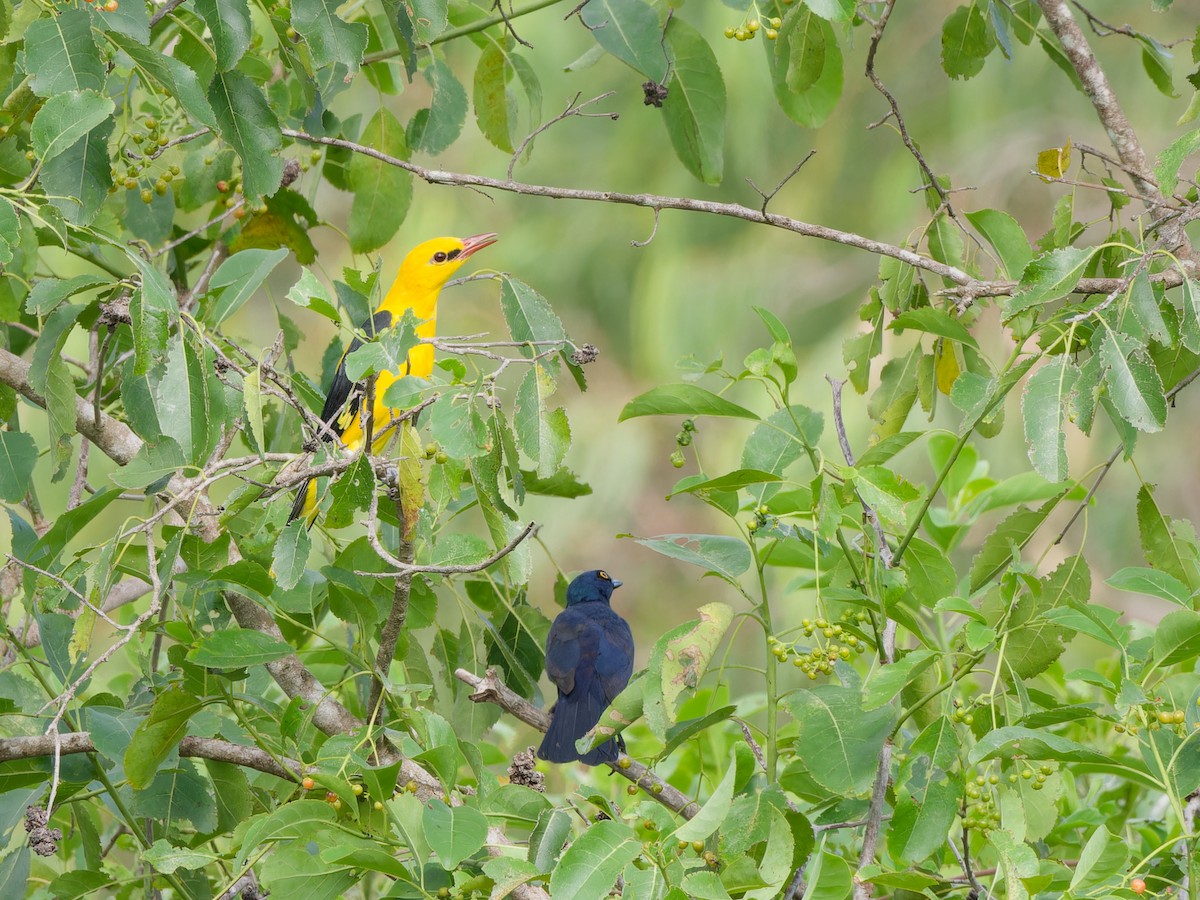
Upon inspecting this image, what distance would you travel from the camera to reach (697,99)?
2.29 m

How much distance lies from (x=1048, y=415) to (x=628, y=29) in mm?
921

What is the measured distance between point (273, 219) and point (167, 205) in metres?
0.22

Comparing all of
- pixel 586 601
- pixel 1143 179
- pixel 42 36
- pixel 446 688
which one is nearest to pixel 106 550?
pixel 42 36

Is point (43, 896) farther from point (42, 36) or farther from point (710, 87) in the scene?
point (710, 87)

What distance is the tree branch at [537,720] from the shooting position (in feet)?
6.11

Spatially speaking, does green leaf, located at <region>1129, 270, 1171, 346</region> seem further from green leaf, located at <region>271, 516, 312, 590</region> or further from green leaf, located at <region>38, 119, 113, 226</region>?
green leaf, located at <region>38, 119, 113, 226</region>

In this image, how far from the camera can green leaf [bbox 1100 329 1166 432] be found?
150cm

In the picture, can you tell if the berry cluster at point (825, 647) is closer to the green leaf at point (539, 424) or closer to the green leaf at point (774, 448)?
the green leaf at point (774, 448)

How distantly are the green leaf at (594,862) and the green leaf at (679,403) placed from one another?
570 mm

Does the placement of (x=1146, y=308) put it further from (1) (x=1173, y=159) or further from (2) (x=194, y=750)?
(2) (x=194, y=750)

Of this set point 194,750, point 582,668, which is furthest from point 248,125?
point 582,668

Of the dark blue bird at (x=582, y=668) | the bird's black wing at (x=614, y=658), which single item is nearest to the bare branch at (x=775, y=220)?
the dark blue bird at (x=582, y=668)

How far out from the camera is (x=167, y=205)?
2.67 metres

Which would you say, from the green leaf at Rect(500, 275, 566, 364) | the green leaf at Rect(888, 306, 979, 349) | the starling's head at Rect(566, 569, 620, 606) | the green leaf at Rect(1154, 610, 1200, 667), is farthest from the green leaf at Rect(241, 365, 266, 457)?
the starling's head at Rect(566, 569, 620, 606)
